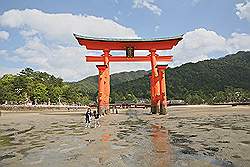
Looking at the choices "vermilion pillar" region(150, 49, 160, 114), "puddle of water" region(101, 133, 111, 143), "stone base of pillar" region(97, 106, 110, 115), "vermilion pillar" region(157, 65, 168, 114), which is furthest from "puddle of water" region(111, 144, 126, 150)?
"vermilion pillar" region(150, 49, 160, 114)

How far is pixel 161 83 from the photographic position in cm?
2823

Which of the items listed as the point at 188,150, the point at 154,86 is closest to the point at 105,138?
the point at 188,150

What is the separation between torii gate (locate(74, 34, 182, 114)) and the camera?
28.1 meters

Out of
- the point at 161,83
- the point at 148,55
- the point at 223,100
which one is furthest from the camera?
the point at 223,100

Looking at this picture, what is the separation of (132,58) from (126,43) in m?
2.15

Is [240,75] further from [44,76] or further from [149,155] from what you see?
[149,155]

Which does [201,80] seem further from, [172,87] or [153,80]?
[153,80]

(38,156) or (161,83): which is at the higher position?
(161,83)

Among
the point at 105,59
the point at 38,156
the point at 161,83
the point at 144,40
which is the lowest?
the point at 38,156

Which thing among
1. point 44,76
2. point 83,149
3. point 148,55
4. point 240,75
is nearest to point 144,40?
point 148,55

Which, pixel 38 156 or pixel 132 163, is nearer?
pixel 132 163

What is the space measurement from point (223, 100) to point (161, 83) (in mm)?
54303

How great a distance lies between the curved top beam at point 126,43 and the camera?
28.2 meters

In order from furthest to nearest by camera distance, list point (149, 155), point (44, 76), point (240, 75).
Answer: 1. point (240, 75)
2. point (44, 76)
3. point (149, 155)
